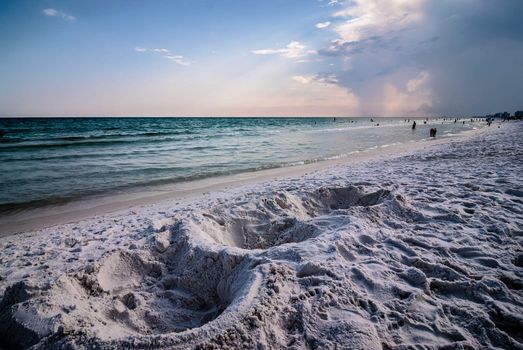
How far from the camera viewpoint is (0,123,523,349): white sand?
1.96 m

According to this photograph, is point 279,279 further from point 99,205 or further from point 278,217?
point 99,205

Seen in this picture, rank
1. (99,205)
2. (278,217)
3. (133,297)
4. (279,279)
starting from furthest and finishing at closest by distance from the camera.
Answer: (99,205), (278,217), (133,297), (279,279)

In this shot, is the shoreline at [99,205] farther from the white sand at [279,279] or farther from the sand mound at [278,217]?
the sand mound at [278,217]

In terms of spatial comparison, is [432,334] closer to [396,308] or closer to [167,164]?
[396,308]

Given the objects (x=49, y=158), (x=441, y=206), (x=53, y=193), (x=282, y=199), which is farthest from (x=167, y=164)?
(x=441, y=206)

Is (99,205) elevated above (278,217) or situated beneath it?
situated beneath

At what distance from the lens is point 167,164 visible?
11.7 m

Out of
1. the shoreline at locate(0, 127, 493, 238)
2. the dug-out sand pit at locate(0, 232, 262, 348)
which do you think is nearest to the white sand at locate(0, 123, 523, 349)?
the dug-out sand pit at locate(0, 232, 262, 348)

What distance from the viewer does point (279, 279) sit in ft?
8.05

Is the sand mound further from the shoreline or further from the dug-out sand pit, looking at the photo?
the shoreline

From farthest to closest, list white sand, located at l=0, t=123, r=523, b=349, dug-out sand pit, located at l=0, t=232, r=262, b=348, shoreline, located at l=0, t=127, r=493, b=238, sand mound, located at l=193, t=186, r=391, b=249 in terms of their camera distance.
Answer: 1. shoreline, located at l=0, t=127, r=493, b=238
2. sand mound, located at l=193, t=186, r=391, b=249
3. dug-out sand pit, located at l=0, t=232, r=262, b=348
4. white sand, located at l=0, t=123, r=523, b=349

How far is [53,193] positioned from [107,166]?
400 cm

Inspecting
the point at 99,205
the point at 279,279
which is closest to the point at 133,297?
the point at 279,279

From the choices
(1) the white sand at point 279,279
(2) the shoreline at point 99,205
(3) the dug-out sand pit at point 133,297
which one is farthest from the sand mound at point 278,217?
(2) the shoreline at point 99,205
